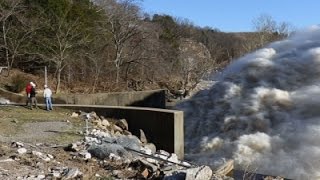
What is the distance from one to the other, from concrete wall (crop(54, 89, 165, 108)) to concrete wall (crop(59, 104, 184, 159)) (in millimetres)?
6934

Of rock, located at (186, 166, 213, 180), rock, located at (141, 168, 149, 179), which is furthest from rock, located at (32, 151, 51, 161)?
rock, located at (186, 166, 213, 180)

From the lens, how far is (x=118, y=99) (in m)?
29.7

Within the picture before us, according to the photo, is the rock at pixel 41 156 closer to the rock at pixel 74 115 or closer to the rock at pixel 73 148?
the rock at pixel 73 148

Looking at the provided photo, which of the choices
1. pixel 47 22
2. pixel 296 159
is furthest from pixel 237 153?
pixel 47 22

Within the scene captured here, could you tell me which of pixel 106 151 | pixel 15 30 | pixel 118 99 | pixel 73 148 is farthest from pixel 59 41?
pixel 106 151

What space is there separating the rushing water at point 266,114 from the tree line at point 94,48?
21.4 meters

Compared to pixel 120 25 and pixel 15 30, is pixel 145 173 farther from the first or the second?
pixel 120 25

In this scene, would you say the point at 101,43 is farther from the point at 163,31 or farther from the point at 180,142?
the point at 180,142

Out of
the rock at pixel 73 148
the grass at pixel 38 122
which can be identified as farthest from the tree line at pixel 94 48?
the rock at pixel 73 148

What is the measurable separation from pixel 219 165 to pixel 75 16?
93.3ft

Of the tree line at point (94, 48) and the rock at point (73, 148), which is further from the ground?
the tree line at point (94, 48)

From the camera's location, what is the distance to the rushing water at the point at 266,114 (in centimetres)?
1263

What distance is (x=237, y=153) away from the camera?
13.5 metres

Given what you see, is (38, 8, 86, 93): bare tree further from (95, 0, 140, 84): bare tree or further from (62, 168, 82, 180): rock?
(62, 168, 82, 180): rock
